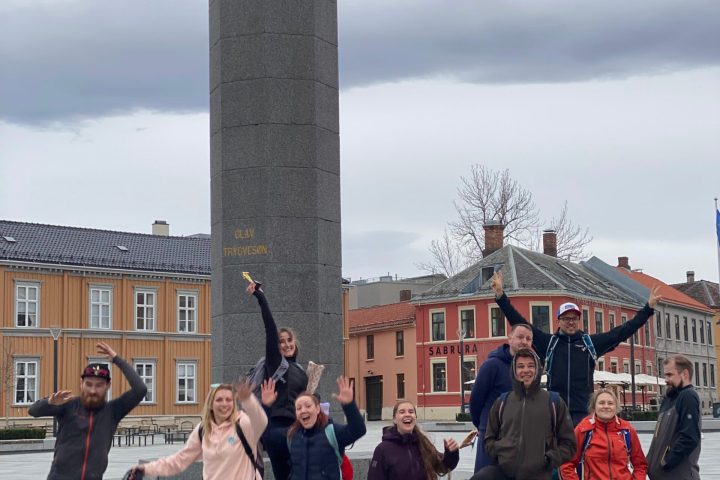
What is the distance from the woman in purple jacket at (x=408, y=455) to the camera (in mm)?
9008

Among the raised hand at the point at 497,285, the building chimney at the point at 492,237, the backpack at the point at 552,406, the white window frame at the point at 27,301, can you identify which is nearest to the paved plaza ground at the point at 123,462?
A: the raised hand at the point at 497,285

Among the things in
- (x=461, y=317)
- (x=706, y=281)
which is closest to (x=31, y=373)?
(x=461, y=317)

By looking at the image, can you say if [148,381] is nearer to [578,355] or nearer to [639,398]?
[639,398]

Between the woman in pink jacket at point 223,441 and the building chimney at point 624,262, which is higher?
the building chimney at point 624,262

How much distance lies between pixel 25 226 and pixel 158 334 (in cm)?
804

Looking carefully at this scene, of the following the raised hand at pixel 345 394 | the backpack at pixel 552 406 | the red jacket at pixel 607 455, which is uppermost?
the raised hand at pixel 345 394

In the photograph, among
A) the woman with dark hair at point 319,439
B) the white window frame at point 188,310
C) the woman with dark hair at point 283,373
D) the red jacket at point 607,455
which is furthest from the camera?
the white window frame at point 188,310

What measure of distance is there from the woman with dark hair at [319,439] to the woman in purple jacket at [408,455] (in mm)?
283

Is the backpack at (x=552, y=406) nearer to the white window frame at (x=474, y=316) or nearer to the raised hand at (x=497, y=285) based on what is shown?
the raised hand at (x=497, y=285)

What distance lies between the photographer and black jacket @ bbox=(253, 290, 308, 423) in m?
10.9

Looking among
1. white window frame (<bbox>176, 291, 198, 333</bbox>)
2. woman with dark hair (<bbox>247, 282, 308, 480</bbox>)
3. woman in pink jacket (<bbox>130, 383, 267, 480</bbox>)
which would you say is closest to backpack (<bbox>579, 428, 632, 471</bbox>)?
woman in pink jacket (<bbox>130, 383, 267, 480</bbox>)

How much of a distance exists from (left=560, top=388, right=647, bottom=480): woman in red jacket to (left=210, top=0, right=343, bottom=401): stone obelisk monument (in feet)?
20.7

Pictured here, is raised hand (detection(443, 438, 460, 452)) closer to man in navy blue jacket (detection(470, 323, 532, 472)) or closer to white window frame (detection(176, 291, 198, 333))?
man in navy blue jacket (detection(470, 323, 532, 472))

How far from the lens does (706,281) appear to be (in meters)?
98.5
